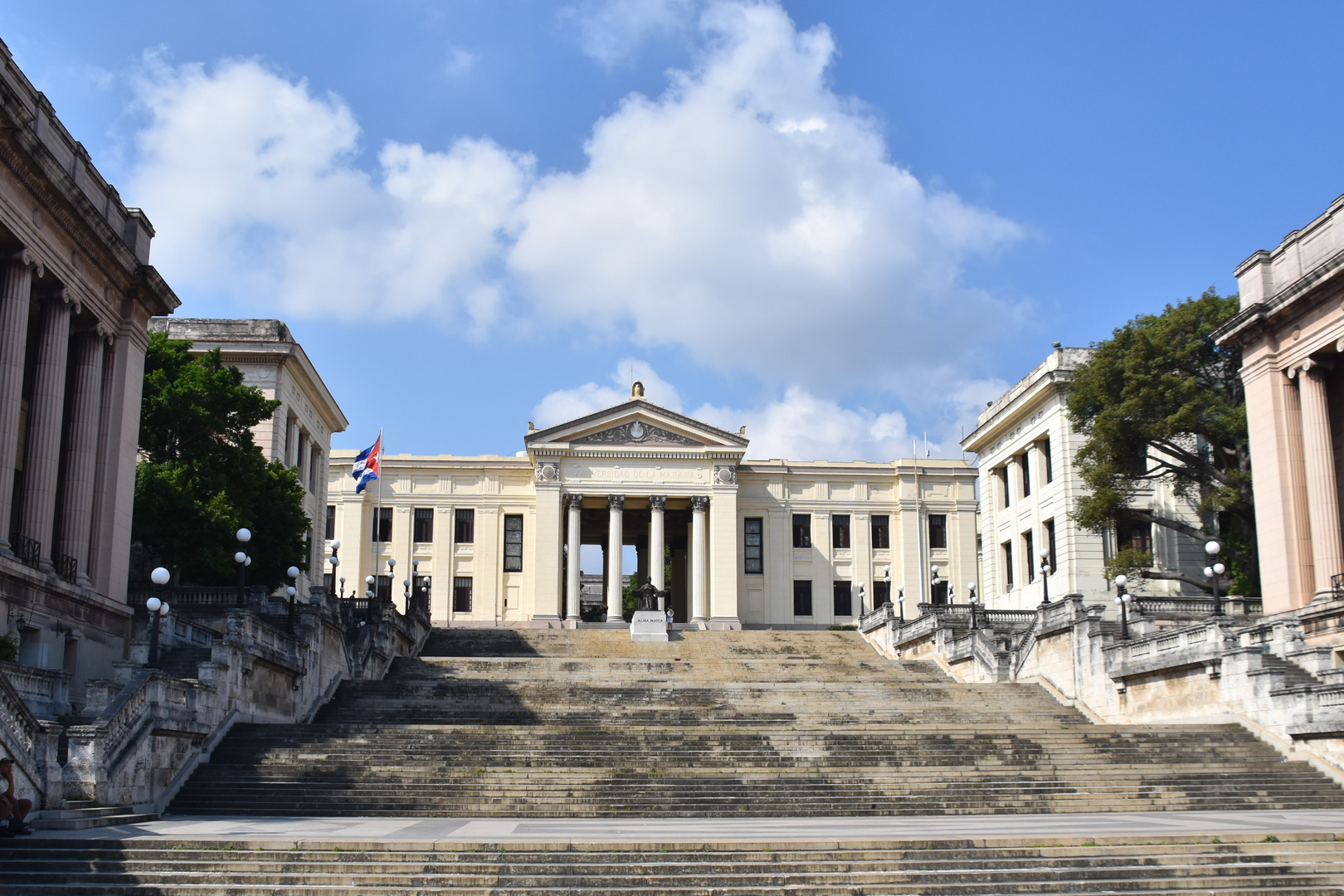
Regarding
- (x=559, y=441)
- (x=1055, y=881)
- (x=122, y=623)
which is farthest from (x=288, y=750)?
(x=559, y=441)

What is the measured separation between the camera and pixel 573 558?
2333 inches

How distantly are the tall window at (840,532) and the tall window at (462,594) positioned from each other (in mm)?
19652

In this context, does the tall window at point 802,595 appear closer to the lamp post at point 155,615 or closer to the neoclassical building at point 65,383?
the neoclassical building at point 65,383

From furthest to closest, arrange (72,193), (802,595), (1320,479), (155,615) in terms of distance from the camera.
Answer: (802,595) < (1320,479) < (72,193) < (155,615)

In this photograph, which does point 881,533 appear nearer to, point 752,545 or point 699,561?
point 752,545

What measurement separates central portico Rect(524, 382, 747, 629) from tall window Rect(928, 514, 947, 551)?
11515 millimetres

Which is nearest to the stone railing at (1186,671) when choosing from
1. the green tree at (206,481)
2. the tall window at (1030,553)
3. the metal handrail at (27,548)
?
the tall window at (1030,553)

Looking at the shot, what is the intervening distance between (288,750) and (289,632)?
631 centimetres

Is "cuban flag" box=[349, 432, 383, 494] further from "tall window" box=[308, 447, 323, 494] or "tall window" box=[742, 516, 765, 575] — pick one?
"tall window" box=[742, 516, 765, 575]

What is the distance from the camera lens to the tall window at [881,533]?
215 ft

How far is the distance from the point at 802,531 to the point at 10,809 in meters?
53.5

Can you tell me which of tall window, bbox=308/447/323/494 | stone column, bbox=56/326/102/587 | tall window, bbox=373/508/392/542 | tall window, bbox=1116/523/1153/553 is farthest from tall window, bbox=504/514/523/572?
stone column, bbox=56/326/102/587

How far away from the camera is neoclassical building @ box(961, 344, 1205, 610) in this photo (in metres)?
48.6

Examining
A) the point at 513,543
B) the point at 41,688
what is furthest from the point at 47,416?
the point at 513,543
